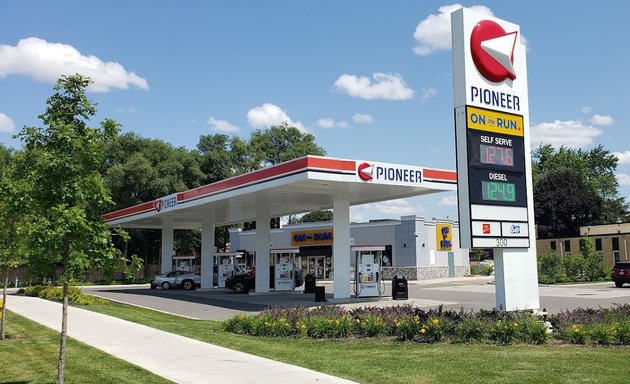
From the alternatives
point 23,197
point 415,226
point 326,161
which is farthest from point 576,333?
point 415,226

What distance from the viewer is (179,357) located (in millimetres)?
11227

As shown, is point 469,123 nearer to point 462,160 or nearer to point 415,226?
point 462,160

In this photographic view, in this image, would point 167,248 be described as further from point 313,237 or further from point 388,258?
point 388,258

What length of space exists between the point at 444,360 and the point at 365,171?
45.1ft

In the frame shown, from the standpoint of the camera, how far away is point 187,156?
6059cm

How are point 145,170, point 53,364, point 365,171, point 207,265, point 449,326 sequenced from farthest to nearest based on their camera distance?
point 145,170, point 207,265, point 365,171, point 449,326, point 53,364

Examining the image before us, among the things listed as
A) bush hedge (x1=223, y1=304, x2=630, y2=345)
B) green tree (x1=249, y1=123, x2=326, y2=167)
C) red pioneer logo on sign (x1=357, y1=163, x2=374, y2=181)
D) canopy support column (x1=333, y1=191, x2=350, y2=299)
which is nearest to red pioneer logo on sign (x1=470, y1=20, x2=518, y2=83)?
bush hedge (x1=223, y1=304, x2=630, y2=345)

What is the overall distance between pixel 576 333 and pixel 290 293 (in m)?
23.2

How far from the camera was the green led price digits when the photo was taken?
45.1 ft

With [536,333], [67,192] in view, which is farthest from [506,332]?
[67,192]

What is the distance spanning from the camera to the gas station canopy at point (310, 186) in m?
22.4

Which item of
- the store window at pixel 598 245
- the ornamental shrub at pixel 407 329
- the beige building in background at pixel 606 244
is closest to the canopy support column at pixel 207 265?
the ornamental shrub at pixel 407 329

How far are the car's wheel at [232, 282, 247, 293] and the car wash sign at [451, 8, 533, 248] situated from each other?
22.4 meters

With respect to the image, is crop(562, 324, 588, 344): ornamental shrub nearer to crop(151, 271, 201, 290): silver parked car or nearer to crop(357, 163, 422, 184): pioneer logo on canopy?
crop(357, 163, 422, 184): pioneer logo on canopy
